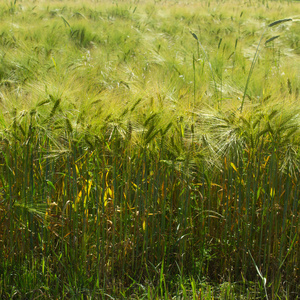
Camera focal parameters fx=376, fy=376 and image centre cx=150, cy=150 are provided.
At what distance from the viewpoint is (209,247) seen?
1685 millimetres

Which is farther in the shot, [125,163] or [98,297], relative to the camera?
[125,163]

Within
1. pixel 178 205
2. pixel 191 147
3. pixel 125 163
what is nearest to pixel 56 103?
pixel 125 163

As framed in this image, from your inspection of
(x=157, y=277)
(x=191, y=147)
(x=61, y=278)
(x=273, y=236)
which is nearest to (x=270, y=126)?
(x=191, y=147)

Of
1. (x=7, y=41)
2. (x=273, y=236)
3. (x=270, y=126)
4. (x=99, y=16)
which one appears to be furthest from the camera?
(x=99, y=16)

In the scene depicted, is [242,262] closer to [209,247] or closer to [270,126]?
[209,247]

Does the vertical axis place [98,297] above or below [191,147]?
below

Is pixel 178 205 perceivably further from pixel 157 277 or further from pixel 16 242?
pixel 16 242

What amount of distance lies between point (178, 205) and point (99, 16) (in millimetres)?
5710

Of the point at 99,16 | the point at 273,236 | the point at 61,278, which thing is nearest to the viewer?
the point at 61,278

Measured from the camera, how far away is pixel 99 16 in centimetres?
664

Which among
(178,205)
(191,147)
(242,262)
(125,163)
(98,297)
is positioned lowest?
(98,297)

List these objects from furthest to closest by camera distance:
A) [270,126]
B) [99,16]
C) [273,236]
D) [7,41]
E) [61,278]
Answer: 1. [99,16]
2. [7,41]
3. [273,236]
4. [61,278]
5. [270,126]

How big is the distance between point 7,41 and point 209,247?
9.50 feet

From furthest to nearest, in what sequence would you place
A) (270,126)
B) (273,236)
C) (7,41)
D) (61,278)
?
1. (7,41)
2. (273,236)
3. (61,278)
4. (270,126)
